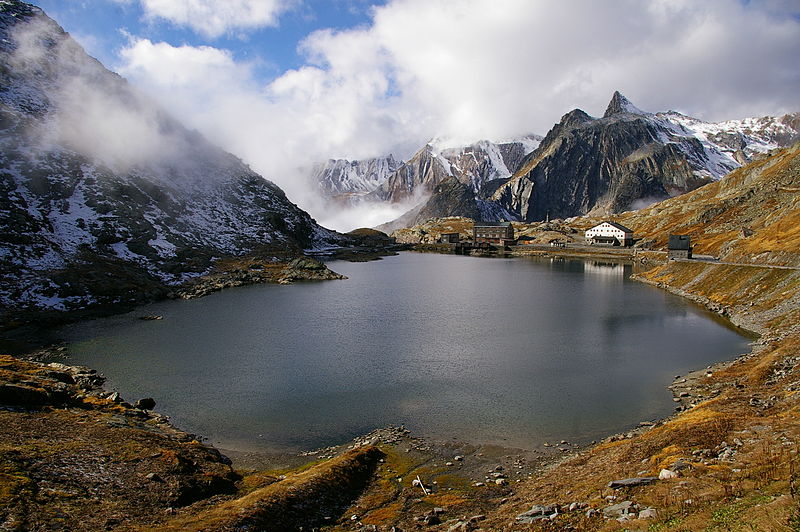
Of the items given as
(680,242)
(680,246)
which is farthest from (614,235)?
(680,242)

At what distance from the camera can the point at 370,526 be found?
19.6m

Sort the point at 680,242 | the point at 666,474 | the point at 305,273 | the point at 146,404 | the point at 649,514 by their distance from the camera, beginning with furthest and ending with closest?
the point at 305,273 → the point at 680,242 → the point at 146,404 → the point at 666,474 → the point at 649,514

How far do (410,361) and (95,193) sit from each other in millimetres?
118078

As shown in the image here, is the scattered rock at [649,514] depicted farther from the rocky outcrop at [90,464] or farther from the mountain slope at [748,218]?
the mountain slope at [748,218]

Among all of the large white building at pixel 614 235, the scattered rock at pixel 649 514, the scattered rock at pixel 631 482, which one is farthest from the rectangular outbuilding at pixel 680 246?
the scattered rock at pixel 649 514

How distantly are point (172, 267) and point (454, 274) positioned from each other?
72.4 metres

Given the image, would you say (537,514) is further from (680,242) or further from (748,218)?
(748,218)

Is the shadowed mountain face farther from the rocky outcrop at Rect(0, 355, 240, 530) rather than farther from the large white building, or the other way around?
the large white building

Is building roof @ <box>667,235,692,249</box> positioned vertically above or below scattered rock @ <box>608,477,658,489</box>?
above

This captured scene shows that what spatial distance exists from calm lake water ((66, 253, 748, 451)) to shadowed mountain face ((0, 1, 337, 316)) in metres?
20.7

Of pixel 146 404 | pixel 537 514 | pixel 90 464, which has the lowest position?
pixel 146 404

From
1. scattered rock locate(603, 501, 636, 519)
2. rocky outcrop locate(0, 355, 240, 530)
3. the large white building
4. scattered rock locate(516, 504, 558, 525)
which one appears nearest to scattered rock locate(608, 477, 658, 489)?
scattered rock locate(603, 501, 636, 519)

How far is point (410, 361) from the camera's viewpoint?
4775 cm

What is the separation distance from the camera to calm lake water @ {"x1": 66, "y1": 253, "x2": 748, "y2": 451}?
33500 millimetres
